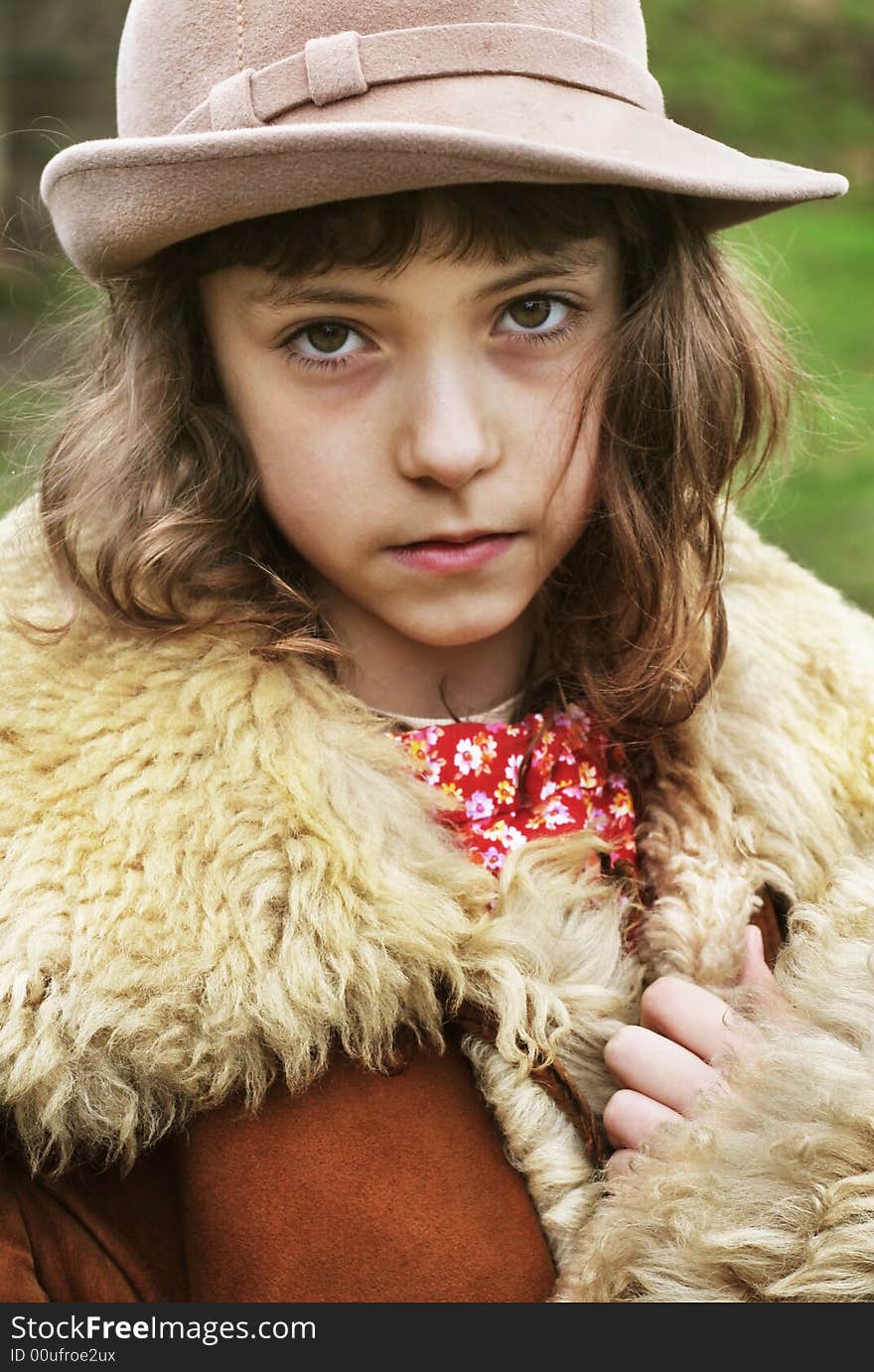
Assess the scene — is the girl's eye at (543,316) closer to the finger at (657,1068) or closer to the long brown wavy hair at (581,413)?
the long brown wavy hair at (581,413)

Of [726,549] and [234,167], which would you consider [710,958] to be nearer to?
[726,549]

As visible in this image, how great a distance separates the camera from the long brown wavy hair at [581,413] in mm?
1257

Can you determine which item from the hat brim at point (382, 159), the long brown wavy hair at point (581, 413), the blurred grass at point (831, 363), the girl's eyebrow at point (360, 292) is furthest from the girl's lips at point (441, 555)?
the blurred grass at point (831, 363)

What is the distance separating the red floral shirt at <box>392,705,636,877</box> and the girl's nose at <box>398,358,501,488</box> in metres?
0.30

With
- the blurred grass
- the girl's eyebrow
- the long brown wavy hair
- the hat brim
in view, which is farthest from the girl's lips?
the blurred grass

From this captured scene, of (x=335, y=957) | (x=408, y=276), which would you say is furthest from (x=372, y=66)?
(x=335, y=957)

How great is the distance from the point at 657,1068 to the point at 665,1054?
0.05 feet

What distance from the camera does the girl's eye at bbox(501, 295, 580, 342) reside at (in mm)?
1300

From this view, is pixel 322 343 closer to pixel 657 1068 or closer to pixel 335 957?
pixel 335 957

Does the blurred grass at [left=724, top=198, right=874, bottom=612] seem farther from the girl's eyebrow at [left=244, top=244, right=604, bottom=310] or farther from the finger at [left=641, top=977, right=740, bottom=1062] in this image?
the finger at [left=641, top=977, right=740, bottom=1062]

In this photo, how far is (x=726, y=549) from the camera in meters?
1.61

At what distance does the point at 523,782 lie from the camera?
1450mm

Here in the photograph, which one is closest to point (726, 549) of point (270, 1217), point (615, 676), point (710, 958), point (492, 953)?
point (615, 676)

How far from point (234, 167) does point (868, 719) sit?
0.83 meters
